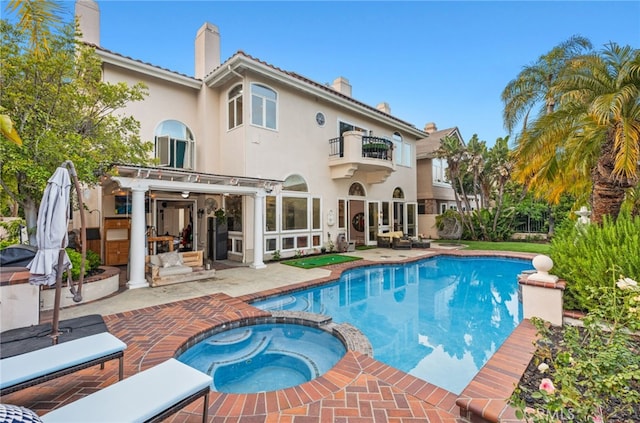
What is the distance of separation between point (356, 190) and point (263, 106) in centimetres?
770

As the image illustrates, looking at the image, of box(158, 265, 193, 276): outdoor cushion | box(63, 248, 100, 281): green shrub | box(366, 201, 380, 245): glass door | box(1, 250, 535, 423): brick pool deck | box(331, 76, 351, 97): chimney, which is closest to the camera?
box(1, 250, 535, 423): brick pool deck

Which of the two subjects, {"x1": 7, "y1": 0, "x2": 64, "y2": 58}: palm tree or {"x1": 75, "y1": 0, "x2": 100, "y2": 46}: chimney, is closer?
{"x1": 7, "y1": 0, "x2": 64, "y2": 58}: palm tree

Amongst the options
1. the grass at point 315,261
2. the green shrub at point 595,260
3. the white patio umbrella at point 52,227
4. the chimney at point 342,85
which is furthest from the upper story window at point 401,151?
the white patio umbrella at point 52,227

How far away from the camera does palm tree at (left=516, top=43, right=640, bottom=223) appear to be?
679 cm

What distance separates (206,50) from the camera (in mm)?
14945

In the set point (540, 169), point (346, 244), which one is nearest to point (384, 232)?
point (346, 244)

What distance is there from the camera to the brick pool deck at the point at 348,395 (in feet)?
10.6

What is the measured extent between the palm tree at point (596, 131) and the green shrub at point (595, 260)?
1.61 metres

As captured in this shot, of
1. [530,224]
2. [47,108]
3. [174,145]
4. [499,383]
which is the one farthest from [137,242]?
[530,224]

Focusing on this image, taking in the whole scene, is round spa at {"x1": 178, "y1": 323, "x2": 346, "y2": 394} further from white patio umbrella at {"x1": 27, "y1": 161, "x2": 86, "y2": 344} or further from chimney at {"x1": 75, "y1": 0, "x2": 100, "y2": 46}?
chimney at {"x1": 75, "y1": 0, "x2": 100, "y2": 46}

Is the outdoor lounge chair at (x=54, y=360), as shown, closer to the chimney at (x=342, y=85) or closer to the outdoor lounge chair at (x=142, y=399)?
the outdoor lounge chair at (x=142, y=399)

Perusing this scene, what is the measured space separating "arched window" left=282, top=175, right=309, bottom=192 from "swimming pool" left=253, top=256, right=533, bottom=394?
5131 mm

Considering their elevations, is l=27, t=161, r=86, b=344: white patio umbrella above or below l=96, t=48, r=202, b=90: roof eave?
below

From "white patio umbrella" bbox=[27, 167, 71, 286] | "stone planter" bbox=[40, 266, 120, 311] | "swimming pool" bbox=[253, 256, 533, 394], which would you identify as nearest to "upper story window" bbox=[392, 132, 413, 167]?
"swimming pool" bbox=[253, 256, 533, 394]
